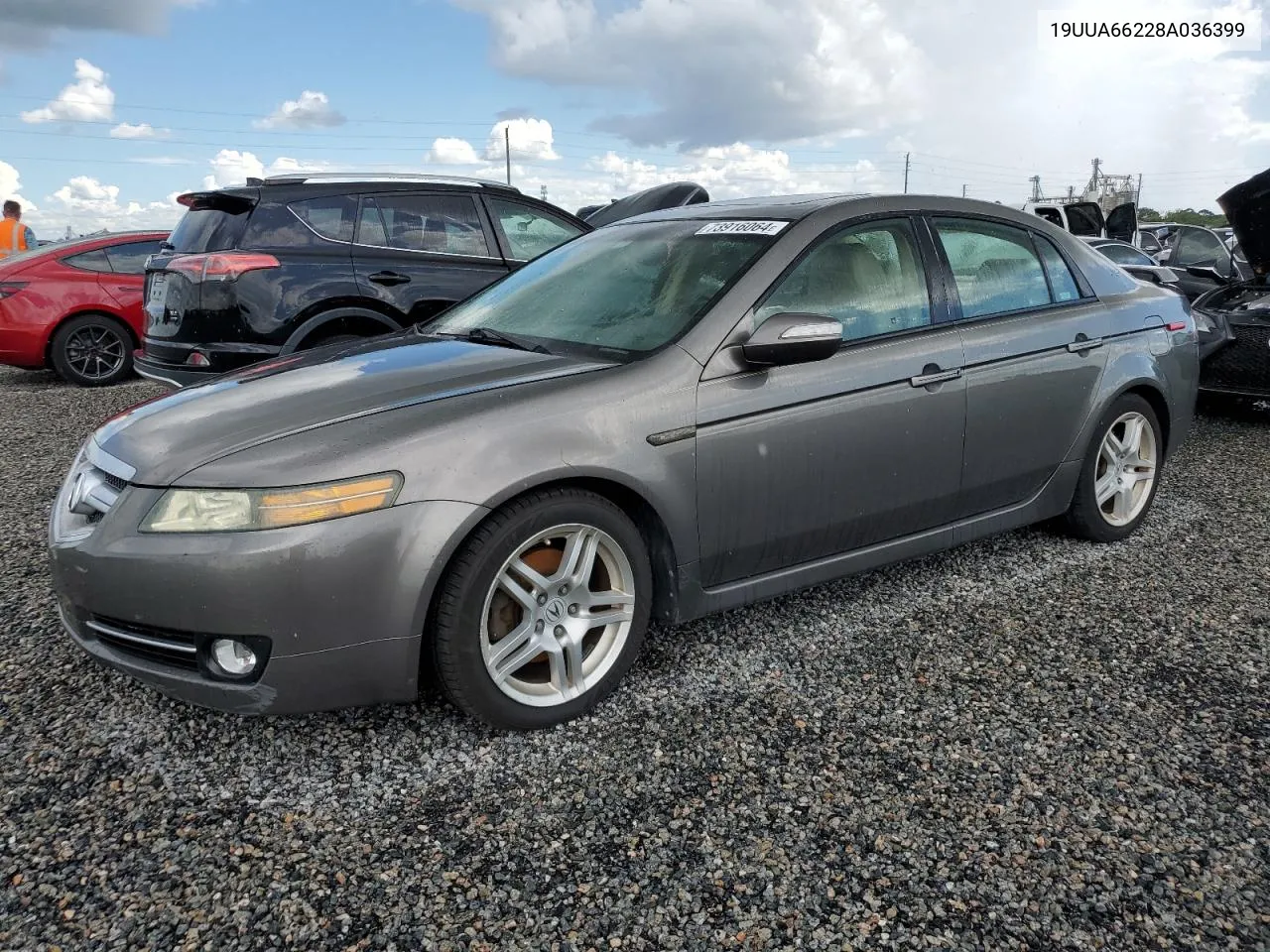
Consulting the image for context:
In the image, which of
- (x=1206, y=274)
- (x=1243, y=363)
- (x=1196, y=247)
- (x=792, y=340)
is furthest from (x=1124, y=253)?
(x=792, y=340)

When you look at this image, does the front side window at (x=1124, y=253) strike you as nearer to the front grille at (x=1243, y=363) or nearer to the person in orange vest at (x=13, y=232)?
the front grille at (x=1243, y=363)

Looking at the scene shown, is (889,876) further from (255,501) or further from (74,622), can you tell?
(74,622)

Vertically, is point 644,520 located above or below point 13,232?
below

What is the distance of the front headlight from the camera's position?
2.33 meters

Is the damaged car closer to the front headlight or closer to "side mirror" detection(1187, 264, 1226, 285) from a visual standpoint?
"side mirror" detection(1187, 264, 1226, 285)

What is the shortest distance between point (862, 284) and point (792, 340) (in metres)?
0.68

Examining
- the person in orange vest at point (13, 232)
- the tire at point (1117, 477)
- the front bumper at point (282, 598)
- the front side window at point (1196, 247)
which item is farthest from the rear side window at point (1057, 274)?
the person in orange vest at point (13, 232)

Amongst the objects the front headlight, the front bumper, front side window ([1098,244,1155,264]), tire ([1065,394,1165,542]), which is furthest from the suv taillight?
front side window ([1098,244,1155,264])

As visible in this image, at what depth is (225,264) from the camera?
5.57 metres

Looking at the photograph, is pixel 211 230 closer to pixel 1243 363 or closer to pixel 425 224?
pixel 425 224

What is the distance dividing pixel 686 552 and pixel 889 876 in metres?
1.10

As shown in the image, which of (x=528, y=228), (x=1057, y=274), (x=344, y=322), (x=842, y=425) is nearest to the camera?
(x=842, y=425)

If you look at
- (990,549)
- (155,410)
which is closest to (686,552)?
(155,410)

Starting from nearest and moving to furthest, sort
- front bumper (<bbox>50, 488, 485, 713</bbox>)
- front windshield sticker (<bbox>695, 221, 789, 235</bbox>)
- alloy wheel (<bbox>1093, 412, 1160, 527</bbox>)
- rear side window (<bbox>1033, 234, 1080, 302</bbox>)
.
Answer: front bumper (<bbox>50, 488, 485, 713</bbox>)
front windshield sticker (<bbox>695, 221, 789, 235</bbox>)
rear side window (<bbox>1033, 234, 1080, 302</bbox>)
alloy wheel (<bbox>1093, 412, 1160, 527</bbox>)
